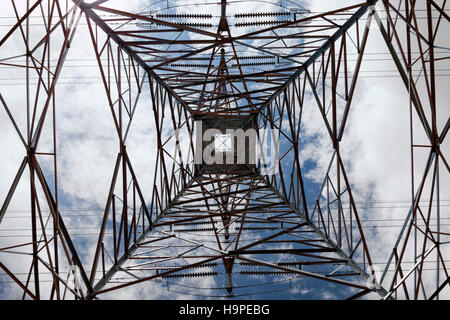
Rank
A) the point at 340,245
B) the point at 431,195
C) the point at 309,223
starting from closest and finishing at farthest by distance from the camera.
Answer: the point at 431,195 < the point at 340,245 < the point at 309,223

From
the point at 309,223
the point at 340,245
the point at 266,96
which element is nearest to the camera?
the point at 340,245

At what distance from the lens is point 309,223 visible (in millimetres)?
11547

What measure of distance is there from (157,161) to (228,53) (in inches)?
327

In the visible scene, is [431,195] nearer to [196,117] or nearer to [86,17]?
[86,17]

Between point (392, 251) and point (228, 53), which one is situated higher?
point (228, 53)

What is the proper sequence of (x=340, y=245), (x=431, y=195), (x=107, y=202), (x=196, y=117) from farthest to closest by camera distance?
(x=196, y=117), (x=340, y=245), (x=107, y=202), (x=431, y=195)

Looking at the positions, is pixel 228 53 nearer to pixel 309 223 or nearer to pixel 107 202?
pixel 309 223

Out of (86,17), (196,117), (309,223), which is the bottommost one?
(309,223)
